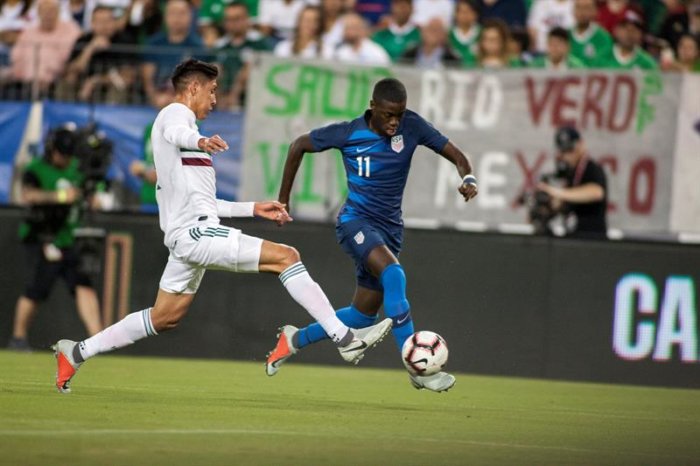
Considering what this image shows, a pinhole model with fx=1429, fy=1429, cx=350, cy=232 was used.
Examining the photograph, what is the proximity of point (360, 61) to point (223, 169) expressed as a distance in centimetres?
189

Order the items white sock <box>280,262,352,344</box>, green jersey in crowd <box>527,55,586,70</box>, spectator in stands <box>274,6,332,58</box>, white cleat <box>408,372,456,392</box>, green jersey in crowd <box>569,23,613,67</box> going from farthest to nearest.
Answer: spectator in stands <box>274,6,332,58</box>, green jersey in crowd <box>569,23,613,67</box>, green jersey in crowd <box>527,55,586,70</box>, white cleat <box>408,372,456,392</box>, white sock <box>280,262,352,344</box>

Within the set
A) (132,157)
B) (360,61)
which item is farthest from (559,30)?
(132,157)

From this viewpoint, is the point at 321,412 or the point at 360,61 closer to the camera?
the point at 321,412

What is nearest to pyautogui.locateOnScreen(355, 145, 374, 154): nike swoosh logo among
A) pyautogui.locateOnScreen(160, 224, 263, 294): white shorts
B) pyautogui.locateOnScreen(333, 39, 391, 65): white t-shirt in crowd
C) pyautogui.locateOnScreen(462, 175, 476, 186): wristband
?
pyautogui.locateOnScreen(462, 175, 476, 186): wristband

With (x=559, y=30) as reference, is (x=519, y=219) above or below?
below

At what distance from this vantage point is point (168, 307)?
9.98 m

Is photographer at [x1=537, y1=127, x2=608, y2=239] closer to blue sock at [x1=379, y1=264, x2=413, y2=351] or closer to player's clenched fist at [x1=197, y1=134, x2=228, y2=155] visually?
blue sock at [x1=379, y1=264, x2=413, y2=351]

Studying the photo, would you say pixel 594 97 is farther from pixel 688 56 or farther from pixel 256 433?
pixel 256 433

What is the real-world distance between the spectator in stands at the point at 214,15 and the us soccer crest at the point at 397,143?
7.27m

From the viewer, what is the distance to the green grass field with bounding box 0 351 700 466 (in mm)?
7426

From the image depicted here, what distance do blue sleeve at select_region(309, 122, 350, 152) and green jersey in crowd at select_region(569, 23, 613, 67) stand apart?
6.37 metres

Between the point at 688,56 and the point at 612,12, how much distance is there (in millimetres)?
1429

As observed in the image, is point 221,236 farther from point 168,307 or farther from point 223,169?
point 223,169

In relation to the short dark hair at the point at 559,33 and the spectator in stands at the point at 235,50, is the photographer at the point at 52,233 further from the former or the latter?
the short dark hair at the point at 559,33
